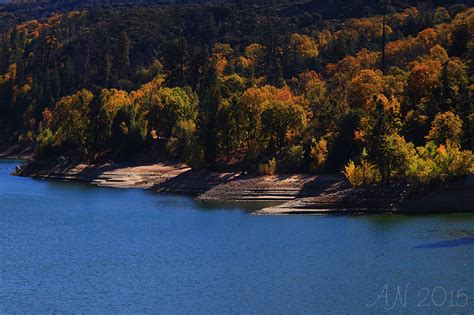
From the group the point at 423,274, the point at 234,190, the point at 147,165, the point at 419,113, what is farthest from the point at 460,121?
the point at 147,165

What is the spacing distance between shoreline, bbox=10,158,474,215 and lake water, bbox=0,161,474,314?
317 centimetres

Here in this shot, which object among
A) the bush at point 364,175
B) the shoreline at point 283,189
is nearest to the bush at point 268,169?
the shoreline at point 283,189

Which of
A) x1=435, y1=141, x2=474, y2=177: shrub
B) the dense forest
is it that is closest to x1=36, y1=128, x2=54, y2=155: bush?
the dense forest

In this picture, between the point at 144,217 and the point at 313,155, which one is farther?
the point at 313,155

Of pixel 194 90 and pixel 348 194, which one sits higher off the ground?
pixel 194 90

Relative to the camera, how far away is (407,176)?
103 meters

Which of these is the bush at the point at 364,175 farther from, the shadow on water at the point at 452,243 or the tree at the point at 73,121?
the tree at the point at 73,121

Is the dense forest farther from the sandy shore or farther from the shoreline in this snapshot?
the sandy shore

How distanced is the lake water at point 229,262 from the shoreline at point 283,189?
10.4 feet

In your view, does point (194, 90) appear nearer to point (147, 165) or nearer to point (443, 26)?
point (147, 165)

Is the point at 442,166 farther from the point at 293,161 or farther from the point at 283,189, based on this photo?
the point at 293,161

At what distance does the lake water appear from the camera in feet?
203

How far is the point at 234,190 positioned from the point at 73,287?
55.6m

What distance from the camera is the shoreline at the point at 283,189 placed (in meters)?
100
